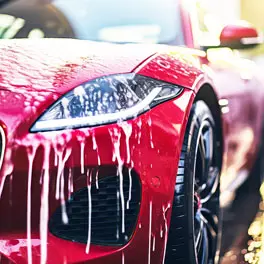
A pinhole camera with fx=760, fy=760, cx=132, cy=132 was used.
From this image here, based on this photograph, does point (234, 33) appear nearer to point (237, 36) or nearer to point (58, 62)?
point (237, 36)

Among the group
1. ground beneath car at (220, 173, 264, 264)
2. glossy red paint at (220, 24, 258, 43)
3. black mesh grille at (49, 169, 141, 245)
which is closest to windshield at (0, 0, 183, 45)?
glossy red paint at (220, 24, 258, 43)

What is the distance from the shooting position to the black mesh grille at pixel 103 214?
271cm

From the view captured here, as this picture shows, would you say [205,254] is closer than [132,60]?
No

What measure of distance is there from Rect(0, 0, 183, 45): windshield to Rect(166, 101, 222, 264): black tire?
723 mm

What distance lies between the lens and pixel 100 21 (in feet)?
13.8

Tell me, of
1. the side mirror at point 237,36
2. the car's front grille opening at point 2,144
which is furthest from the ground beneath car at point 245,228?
the car's front grille opening at point 2,144

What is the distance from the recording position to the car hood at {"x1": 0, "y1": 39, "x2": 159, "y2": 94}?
2814mm

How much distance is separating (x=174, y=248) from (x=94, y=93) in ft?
2.28

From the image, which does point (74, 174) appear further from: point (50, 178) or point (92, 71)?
point (92, 71)

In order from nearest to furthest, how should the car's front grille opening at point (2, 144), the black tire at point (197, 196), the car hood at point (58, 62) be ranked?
the car's front grille opening at point (2, 144) < the car hood at point (58, 62) < the black tire at point (197, 196)

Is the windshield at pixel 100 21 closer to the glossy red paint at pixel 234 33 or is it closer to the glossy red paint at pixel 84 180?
the glossy red paint at pixel 234 33

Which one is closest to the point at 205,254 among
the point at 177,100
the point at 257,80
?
the point at 177,100

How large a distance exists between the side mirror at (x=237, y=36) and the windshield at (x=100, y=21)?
1.16 feet

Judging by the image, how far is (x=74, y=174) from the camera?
2.68 m
